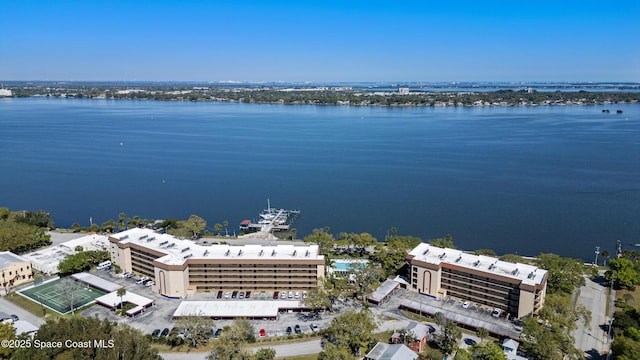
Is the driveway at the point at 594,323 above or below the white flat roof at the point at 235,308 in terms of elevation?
below

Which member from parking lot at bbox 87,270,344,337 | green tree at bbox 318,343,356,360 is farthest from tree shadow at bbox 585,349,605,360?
parking lot at bbox 87,270,344,337

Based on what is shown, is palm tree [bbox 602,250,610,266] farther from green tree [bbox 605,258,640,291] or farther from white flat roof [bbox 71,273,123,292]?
white flat roof [bbox 71,273,123,292]

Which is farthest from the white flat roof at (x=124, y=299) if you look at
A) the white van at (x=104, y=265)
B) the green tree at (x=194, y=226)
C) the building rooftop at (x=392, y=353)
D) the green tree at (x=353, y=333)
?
the building rooftop at (x=392, y=353)

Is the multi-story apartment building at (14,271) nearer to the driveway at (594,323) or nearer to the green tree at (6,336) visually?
the green tree at (6,336)

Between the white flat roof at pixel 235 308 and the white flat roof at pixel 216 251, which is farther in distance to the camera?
the white flat roof at pixel 216 251

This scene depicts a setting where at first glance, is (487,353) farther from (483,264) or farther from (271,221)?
(271,221)

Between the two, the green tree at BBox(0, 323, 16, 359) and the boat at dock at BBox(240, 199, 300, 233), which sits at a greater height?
the green tree at BBox(0, 323, 16, 359)
